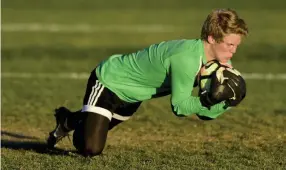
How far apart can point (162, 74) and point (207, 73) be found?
498 millimetres

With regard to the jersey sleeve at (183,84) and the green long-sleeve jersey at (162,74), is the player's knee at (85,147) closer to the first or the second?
the green long-sleeve jersey at (162,74)

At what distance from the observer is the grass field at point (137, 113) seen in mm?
8492

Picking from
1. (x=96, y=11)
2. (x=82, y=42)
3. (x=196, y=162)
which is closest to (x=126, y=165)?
(x=196, y=162)

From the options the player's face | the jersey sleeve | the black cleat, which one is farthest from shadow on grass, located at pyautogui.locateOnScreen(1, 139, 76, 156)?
the player's face

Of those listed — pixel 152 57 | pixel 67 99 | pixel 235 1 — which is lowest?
pixel 235 1

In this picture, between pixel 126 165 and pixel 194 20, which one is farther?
pixel 194 20

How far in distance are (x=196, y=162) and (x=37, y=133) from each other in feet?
9.45

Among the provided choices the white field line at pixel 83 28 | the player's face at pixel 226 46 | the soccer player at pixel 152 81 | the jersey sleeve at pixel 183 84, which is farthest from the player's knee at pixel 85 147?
the white field line at pixel 83 28

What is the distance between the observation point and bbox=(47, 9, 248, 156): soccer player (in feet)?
25.4

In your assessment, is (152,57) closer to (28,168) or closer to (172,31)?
(28,168)

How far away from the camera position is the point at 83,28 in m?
28.2

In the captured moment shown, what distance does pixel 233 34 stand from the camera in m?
7.73

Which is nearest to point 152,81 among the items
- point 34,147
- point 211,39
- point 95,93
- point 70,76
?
point 95,93

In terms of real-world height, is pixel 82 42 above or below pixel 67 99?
below
